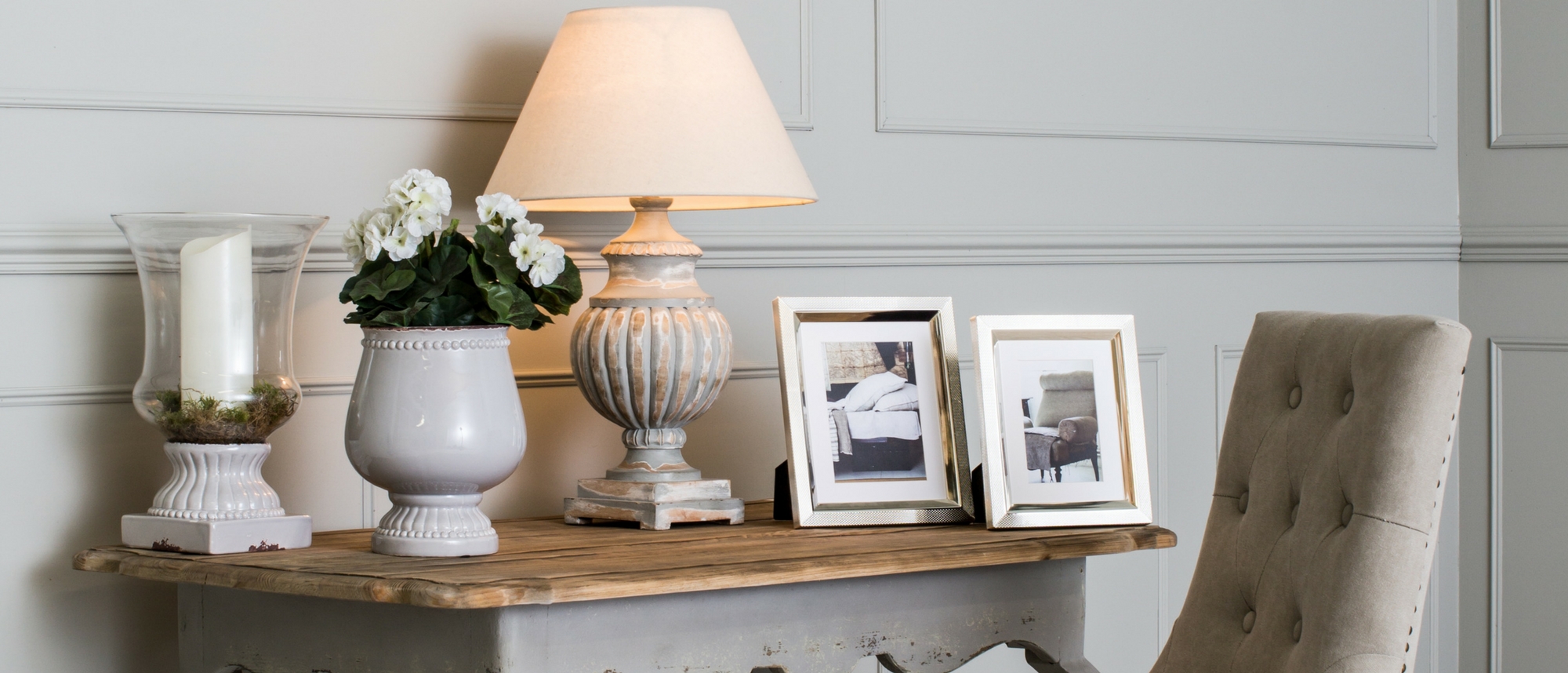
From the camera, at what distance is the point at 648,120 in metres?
1.52

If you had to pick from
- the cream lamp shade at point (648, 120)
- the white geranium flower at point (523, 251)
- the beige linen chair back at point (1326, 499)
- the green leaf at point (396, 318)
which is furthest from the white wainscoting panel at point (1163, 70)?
the green leaf at point (396, 318)

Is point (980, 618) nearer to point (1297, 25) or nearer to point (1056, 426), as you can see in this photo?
point (1056, 426)

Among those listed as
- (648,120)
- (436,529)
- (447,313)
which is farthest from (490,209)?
(436,529)

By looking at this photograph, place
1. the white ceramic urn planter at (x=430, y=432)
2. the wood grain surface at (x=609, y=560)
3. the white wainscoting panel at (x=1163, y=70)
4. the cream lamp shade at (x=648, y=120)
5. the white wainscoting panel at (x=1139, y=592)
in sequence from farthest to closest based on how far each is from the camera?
the white wainscoting panel at (x=1139, y=592), the white wainscoting panel at (x=1163, y=70), the cream lamp shade at (x=648, y=120), the white ceramic urn planter at (x=430, y=432), the wood grain surface at (x=609, y=560)

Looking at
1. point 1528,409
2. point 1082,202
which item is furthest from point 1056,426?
point 1528,409

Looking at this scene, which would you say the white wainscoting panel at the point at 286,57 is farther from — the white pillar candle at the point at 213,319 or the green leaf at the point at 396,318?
the green leaf at the point at 396,318

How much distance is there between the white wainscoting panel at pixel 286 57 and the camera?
1.60m

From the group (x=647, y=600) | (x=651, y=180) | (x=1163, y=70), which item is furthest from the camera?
(x=1163, y=70)

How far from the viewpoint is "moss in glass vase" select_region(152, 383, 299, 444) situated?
139 cm

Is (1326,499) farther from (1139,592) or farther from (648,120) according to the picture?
(1139,592)

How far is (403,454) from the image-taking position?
51.8 inches

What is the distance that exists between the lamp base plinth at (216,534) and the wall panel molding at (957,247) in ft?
1.22

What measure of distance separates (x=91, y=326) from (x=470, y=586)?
784 mm

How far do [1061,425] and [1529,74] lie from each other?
1436 mm
